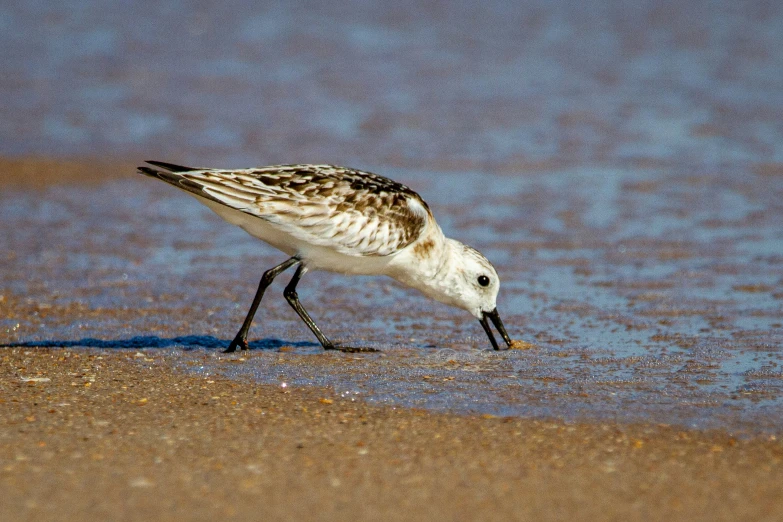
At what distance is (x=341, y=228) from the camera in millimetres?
7004

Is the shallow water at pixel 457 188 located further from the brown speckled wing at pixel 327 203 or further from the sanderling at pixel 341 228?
the brown speckled wing at pixel 327 203

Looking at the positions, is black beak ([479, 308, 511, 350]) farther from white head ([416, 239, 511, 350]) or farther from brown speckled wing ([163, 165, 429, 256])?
brown speckled wing ([163, 165, 429, 256])

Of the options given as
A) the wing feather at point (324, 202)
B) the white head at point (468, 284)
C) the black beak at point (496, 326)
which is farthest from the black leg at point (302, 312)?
the black beak at point (496, 326)

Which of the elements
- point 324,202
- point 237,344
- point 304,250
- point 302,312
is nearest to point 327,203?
point 324,202

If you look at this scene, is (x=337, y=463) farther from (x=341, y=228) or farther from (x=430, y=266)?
(x=430, y=266)

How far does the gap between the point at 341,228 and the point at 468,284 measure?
1031 mm

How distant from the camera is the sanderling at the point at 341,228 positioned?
6777mm

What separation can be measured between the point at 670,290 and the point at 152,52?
39.5 ft

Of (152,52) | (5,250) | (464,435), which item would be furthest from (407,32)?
(464,435)

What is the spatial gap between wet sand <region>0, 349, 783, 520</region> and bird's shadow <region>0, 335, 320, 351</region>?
3.35ft

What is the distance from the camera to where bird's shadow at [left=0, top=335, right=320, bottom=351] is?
22.9ft

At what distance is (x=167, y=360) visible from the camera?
6695 mm

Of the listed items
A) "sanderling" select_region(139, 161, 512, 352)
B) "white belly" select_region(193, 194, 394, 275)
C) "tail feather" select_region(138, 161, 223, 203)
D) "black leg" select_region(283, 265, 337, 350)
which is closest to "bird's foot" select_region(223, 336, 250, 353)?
"sanderling" select_region(139, 161, 512, 352)

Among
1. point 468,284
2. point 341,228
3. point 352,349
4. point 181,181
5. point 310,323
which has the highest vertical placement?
point 181,181
